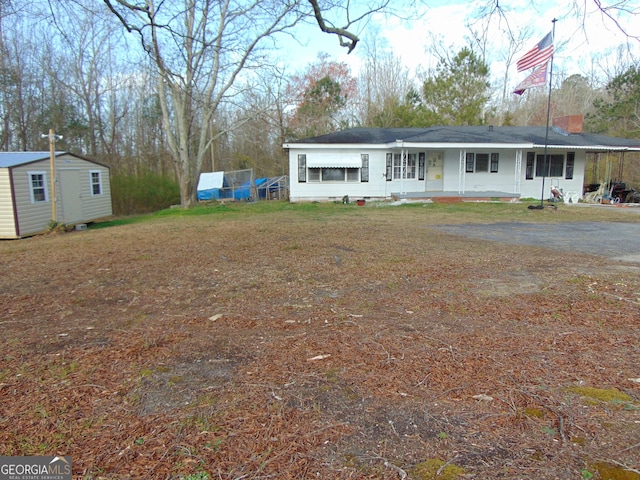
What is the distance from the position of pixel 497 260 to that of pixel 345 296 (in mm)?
3070

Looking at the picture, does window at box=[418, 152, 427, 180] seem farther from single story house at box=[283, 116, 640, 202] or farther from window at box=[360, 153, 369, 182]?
window at box=[360, 153, 369, 182]

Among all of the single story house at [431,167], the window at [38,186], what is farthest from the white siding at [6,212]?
the single story house at [431,167]

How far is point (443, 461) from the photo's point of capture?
2006 mm

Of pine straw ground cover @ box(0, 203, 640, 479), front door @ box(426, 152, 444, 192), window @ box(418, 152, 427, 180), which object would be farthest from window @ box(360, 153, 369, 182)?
pine straw ground cover @ box(0, 203, 640, 479)

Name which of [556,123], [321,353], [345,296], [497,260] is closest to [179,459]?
[321,353]

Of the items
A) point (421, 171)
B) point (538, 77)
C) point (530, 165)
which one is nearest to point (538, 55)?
point (538, 77)

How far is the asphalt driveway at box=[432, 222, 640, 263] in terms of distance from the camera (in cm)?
757

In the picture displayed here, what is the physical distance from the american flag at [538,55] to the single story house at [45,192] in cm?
1483

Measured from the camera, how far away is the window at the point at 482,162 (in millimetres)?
19156

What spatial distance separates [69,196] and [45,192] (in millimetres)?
1392

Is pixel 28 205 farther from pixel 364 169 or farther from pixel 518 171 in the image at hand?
pixel 518 171

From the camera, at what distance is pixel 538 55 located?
12672 mm

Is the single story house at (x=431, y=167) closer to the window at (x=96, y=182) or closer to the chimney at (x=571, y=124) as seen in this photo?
the chimney at (x=571, y=124)

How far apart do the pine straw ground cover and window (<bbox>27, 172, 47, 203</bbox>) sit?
26.9ft
